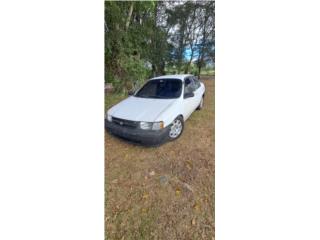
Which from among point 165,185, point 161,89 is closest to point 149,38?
point 161,89

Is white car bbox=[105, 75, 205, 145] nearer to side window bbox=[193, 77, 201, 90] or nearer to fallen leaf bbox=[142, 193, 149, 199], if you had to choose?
side window bbox=[193, 77, 201, 90]

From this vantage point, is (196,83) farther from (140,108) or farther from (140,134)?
(140,134)

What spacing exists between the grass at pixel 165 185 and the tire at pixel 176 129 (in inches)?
1.9

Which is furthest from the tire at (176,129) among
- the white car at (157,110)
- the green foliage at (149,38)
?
the green foliage at (149,38)

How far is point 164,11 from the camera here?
1.71 m

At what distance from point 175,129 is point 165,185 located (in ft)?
1.69

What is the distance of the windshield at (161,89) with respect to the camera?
71.6 inches

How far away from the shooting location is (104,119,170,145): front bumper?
5.66 ft

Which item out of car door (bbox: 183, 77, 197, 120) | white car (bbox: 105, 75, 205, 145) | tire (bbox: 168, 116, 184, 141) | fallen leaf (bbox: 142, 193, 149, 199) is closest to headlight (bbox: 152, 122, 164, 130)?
white car (bbox: 105, 75, 205, 145)

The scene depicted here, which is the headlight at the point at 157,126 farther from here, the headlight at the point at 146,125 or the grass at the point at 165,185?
the grass at the point at 165,185
